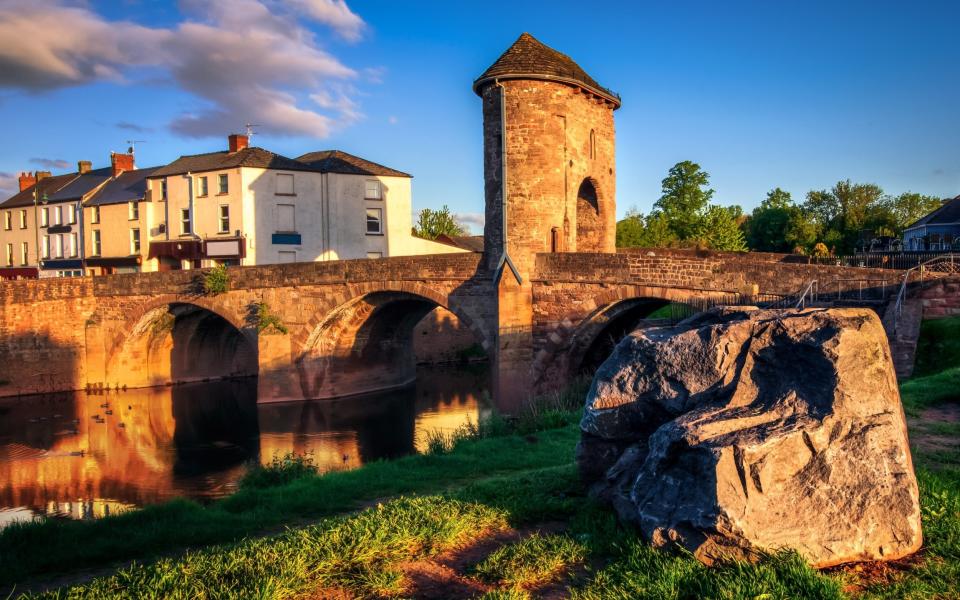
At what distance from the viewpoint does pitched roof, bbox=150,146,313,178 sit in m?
36.4

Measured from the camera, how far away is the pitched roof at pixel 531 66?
2070 cm

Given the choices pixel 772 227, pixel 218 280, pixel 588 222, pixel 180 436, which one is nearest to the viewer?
pixel 180 436

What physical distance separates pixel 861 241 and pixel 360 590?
5609 cm

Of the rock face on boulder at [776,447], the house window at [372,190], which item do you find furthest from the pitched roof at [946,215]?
the rock face on boulder at [776,447]

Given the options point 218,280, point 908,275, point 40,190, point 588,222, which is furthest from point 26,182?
point 908,275

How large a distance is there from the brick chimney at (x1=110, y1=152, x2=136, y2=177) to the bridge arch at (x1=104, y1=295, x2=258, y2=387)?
1843 centimetres

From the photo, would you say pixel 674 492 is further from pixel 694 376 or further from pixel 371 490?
pixel 371 490

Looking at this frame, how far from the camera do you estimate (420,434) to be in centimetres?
2177

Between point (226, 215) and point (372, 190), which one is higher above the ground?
point (372, 190)

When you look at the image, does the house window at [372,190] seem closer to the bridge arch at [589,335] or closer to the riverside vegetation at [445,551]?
the bridge arch at [589,335]

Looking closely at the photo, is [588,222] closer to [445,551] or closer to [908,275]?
[908,275]

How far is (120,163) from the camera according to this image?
150ft

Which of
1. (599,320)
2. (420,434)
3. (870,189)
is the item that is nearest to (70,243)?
(420,434)

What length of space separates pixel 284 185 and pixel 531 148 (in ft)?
66.1
